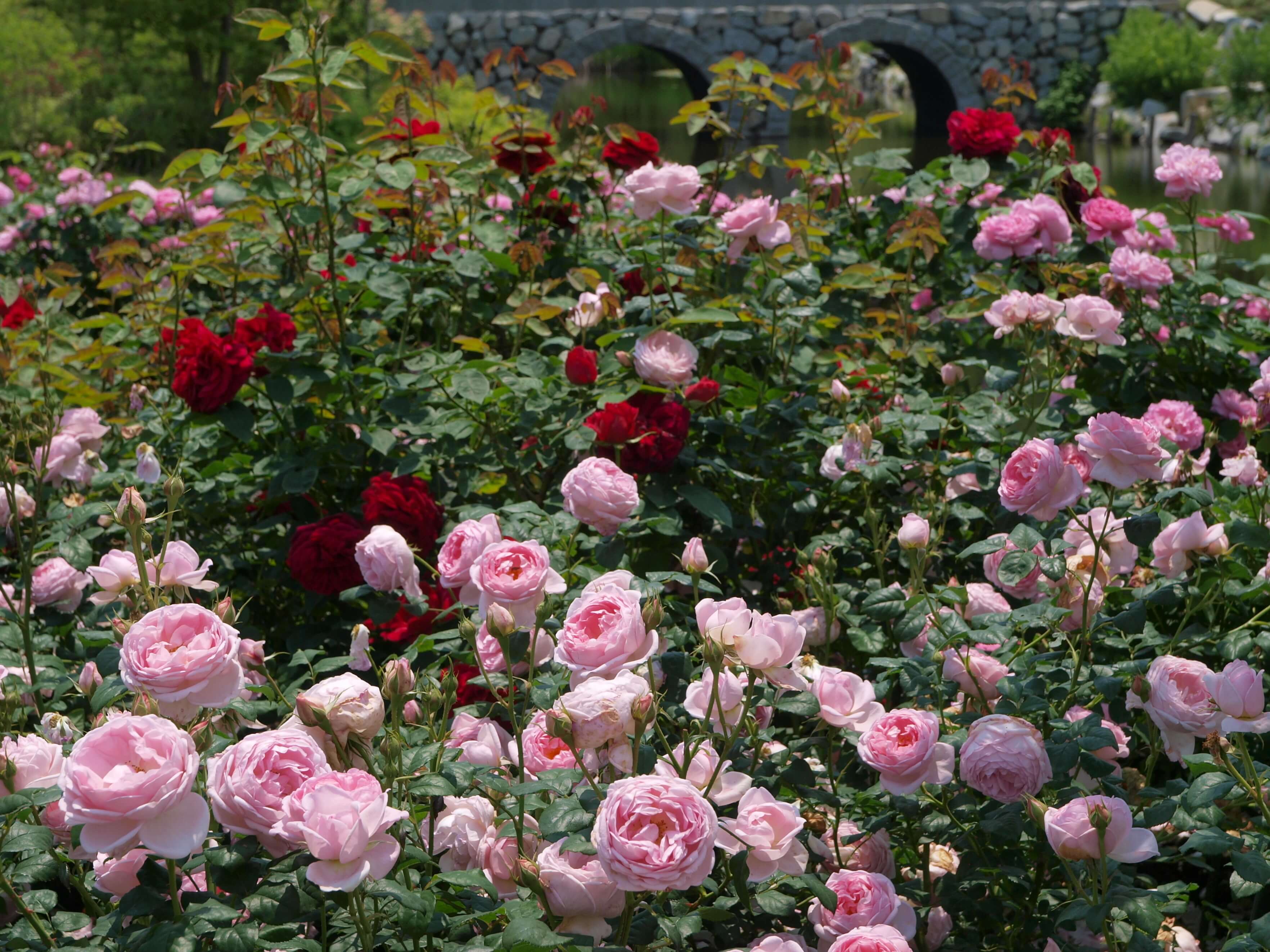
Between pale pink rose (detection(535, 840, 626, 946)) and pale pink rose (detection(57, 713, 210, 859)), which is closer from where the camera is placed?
pale pink rose (detection(57, 713, 210, 859))

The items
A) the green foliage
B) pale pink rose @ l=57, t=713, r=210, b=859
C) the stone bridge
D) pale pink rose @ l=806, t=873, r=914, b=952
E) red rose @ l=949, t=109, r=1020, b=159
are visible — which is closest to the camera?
pale pink rose @ l=57, t=713, r=210, b=859

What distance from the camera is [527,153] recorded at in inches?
81.0

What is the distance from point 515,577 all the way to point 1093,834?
467 mm

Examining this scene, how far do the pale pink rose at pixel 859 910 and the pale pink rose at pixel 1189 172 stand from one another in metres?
1.44

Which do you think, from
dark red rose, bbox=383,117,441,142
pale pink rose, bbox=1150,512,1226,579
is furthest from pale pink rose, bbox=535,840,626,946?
dark red rose, bbox=383,117,441,142

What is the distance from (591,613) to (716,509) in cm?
56

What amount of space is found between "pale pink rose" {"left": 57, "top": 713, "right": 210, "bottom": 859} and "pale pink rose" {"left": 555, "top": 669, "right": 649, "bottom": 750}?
0.25 metres

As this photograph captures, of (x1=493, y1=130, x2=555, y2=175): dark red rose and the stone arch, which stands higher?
(x1=493, y1=130, x2=555, y2=175): dark red rose

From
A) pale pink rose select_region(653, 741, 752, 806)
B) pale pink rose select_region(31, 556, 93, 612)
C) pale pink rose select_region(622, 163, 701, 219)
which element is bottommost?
pale pink rose select_region(31, 556, 93, 612)

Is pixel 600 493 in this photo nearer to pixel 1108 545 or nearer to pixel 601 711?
pixel 601 711

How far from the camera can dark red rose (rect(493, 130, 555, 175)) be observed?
2.04 metres

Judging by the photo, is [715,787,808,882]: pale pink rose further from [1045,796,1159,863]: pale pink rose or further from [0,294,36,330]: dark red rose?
[0,294,36,330]: dark red rose

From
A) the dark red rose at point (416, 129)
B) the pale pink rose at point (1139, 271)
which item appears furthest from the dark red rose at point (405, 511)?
the pale pink rose at point (1139, 271)

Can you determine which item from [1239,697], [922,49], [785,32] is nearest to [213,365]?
[1239,697]
